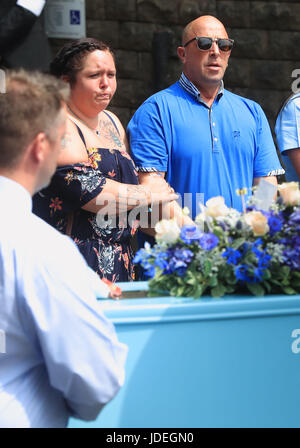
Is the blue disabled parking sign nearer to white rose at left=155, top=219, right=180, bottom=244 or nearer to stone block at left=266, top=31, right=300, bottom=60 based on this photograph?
stone block at left=266, top=31, right=300, bottom=60

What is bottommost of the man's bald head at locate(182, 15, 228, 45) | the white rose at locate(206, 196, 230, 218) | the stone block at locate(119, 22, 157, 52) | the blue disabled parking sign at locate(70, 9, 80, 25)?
the white rose at locate(206, 196, 230, 218)

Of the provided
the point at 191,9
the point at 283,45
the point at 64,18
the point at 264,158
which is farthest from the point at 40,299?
the point at 283,45

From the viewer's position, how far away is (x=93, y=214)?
9.46ft

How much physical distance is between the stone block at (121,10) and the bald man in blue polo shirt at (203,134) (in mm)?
2664

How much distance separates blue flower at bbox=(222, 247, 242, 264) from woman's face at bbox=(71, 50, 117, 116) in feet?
3.56

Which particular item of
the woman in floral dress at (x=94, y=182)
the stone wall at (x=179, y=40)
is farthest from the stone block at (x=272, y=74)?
the woman in floral dress at (x=94, y=182)

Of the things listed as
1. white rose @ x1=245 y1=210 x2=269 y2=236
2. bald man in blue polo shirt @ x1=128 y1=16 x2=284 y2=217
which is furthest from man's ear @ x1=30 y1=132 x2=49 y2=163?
bald man in blue polo shirt @ x1=128 y1=16 x2=284 y2=217

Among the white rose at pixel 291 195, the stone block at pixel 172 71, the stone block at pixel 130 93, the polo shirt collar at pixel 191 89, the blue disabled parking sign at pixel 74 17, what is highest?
the blue disabled parking sign at pixel 74 17

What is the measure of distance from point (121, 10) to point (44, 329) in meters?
4.91

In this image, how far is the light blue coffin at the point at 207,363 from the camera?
207 cm

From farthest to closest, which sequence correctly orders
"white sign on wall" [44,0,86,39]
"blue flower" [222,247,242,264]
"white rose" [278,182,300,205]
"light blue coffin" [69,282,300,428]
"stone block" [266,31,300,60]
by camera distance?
"stone block" [266,31,300,60] → "white sign on wall" [44,0,86,39] → "white rose" [278,182,300,205] → "blue flower" [222,247,242,264] → "light blue coffin" [69,282,300,428]

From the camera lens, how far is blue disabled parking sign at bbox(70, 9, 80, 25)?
5.80 meters

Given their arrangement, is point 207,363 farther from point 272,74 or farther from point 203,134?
point 272,74

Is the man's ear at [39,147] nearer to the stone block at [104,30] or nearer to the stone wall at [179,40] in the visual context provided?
the stone wall at [179,40]
